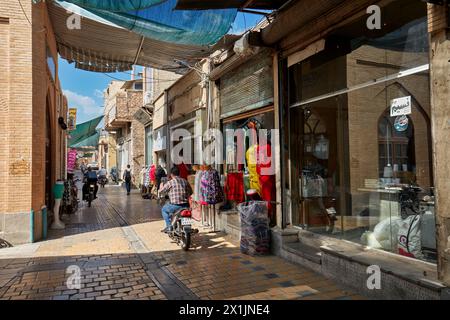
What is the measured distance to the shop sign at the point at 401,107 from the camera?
16.5 ft

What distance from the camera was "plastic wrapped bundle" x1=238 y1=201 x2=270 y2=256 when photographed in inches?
259

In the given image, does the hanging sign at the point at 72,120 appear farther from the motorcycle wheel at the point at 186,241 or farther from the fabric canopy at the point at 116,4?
the motorcycle wheel at the point at 186,241

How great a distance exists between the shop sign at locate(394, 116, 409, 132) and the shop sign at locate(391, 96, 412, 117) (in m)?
0.06

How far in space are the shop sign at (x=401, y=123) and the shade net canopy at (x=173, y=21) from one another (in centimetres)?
388

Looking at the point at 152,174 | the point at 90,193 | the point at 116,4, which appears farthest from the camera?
the point at 152,174

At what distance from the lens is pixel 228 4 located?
236 inches

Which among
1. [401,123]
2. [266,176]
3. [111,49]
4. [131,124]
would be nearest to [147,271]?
[266,176]

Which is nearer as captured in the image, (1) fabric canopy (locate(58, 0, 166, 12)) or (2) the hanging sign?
(1) fabric canopy (locate(58, 0, 166, 12))

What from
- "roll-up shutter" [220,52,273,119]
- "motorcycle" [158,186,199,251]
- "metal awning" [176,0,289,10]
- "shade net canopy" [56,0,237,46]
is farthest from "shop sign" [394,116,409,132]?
"motorcycle" [158,186,199,251]

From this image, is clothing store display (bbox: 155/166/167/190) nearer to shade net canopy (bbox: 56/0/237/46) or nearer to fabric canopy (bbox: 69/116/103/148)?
shade net canopy (bbox: 56/0/237/46)

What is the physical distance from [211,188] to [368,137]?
3980 millimetres

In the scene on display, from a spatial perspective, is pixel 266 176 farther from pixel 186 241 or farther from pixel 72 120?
pixel 72 120
